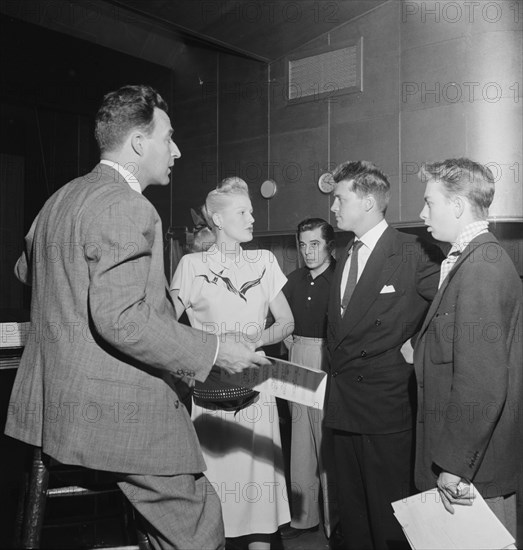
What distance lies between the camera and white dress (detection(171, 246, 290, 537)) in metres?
2.44

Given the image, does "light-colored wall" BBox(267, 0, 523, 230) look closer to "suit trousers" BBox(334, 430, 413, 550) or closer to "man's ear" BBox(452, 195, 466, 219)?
"man's ear" BBox(452, 195, 466, 219)

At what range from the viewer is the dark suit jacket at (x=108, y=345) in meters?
1.35

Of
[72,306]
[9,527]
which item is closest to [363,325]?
[72,306]

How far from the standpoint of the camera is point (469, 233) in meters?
1.93

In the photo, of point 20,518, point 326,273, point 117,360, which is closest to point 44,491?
point 20,518

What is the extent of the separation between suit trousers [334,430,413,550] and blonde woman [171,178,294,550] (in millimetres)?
303

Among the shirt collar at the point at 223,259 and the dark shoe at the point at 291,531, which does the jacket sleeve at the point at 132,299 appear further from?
the dark shoe at the point at 291,531

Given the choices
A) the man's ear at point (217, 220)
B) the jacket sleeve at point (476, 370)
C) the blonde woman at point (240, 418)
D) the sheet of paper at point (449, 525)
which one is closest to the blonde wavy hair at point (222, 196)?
the man's ear at point (217, 220)

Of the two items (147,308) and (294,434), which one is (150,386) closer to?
(147,308)

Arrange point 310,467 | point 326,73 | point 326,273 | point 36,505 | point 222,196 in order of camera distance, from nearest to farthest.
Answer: point 36,505 → point 222,196 → point 310,467 → point 326,273 → point 326,73

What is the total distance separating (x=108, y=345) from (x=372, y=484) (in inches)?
51.5

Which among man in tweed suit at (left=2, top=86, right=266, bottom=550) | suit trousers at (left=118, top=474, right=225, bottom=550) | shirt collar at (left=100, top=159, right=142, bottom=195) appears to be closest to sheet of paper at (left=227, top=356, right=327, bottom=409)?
man in tweed suit at (left=2, top=86, right=266, bottom=550)

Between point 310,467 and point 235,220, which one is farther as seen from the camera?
point 310,467

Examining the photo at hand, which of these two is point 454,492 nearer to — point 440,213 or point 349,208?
point 440,213
